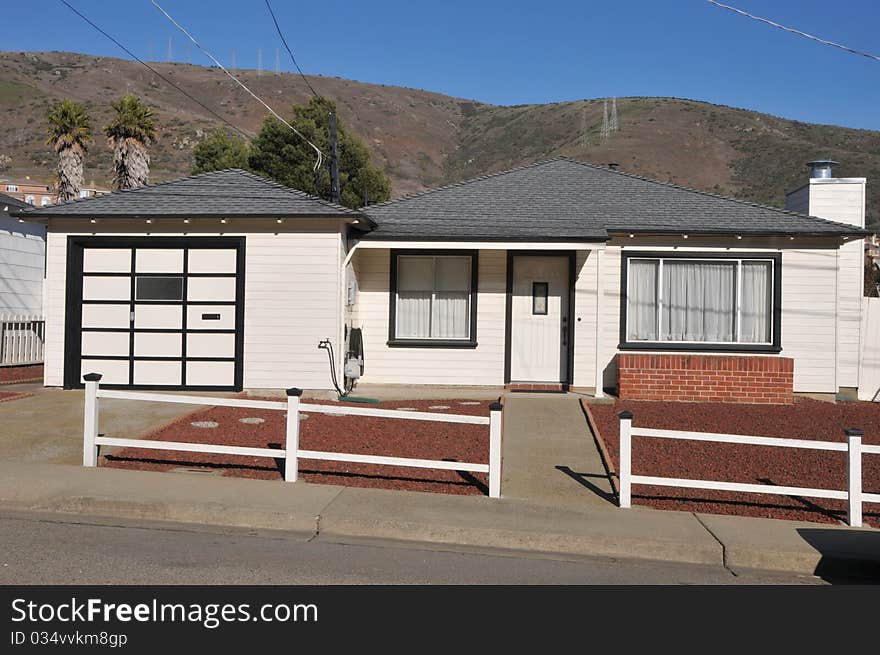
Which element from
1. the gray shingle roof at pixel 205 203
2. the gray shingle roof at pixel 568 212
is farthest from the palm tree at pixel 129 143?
the gray shingle roof at pixel 568 212

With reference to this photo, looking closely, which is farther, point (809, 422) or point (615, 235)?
point (615, 235)

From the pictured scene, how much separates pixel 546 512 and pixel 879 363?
1047 centimetres

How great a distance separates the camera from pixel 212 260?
14.7 metres

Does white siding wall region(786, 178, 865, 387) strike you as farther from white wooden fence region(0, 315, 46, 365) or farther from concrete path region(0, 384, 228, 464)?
white wooden fence region(0, 315, 46, 365)

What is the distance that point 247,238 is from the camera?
14562 millimetres

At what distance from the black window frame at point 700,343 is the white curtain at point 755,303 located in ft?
0.39

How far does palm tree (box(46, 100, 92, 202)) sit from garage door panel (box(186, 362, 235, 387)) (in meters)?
19.5

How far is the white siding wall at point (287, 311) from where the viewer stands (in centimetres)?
1437

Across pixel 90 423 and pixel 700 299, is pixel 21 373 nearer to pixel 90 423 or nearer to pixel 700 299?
pixel 90 423

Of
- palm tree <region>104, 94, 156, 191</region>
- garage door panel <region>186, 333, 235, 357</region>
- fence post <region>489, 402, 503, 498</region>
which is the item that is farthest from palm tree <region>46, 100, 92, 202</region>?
fence post <region>489, 402, 503, 498</region>

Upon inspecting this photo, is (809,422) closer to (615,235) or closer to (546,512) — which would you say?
(615,235)

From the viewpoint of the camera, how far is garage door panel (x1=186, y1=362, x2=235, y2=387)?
14578 mm
